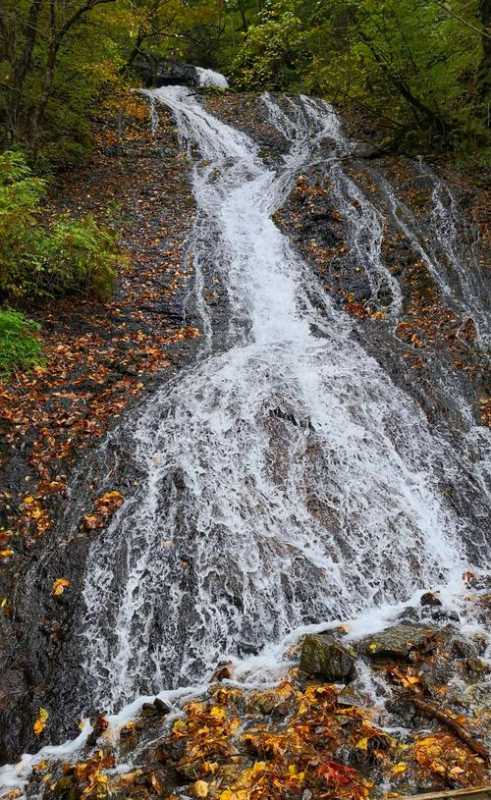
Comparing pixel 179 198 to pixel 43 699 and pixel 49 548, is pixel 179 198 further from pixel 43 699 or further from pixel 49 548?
pixel 43 699

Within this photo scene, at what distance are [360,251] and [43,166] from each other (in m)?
7.16

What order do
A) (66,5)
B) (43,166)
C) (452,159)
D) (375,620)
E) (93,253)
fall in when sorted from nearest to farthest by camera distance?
(375,620), (93,253), (66,5), (43,166), (452,159)

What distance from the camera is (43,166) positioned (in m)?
11.6

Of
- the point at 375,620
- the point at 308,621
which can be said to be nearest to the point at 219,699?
the point at 308,621

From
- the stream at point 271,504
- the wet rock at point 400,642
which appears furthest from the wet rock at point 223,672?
the wet rock at point 400,642

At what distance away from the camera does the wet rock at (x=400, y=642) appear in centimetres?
441

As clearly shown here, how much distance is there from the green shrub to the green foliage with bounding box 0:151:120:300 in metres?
0.68

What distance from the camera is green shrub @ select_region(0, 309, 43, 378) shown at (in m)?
6.92

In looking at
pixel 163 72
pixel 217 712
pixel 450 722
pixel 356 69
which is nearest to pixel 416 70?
pixel 356 69

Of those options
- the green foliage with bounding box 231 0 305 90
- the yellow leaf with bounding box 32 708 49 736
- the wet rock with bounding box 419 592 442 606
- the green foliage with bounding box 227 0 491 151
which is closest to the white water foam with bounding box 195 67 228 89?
the green foliage with bounding box 231 0 305 90

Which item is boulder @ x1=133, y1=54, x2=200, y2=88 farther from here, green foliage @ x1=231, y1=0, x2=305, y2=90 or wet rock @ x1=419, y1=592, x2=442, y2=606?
wet rock @ x1=419, y1=592, x2=442, y2=606

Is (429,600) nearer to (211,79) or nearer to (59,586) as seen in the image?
(59,586)

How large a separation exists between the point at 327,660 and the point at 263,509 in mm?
1851

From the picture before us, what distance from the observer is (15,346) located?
7074mm
